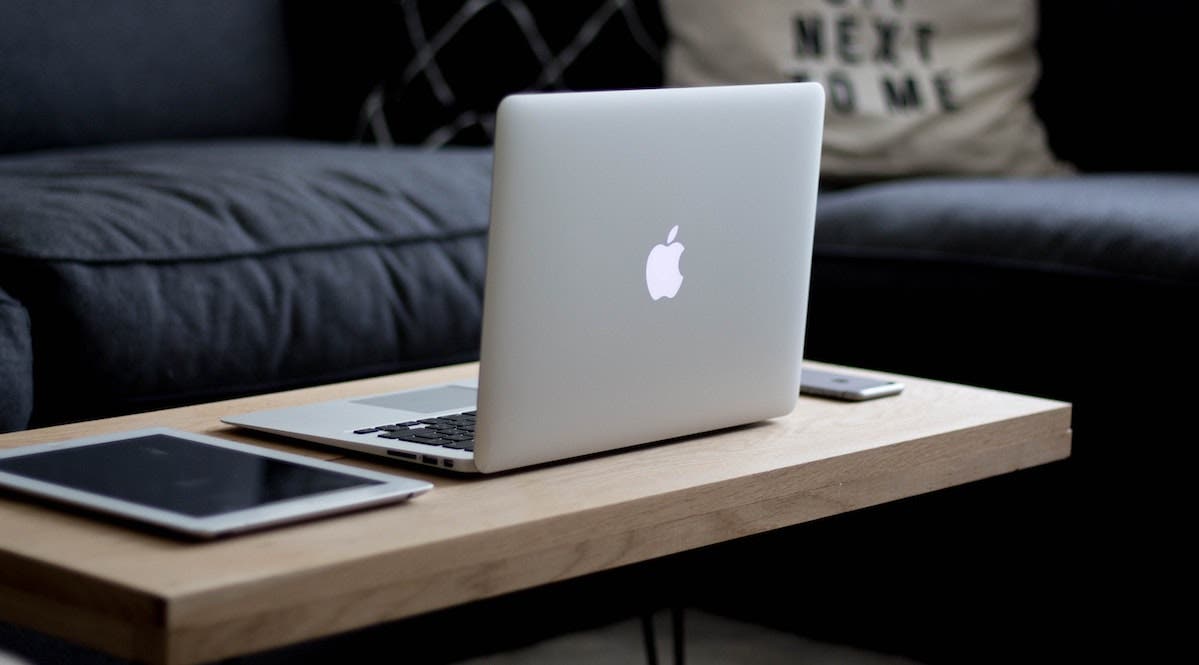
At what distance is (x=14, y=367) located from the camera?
1.27 metres

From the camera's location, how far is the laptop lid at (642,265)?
2.83ft

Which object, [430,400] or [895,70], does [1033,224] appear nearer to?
[895,70]

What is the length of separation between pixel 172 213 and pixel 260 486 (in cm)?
72

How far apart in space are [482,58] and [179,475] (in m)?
1.41

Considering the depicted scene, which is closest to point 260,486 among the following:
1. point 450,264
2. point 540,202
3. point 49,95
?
point 540,202

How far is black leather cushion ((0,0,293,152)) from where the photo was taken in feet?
6.31

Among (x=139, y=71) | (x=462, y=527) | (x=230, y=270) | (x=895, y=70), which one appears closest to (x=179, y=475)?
(x=462, y=527)

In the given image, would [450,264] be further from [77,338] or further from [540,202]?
[540,202]

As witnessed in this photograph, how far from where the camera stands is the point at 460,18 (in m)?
2.16

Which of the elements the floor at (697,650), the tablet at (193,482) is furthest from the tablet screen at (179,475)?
the floor at (697,650)

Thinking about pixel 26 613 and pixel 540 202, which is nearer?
pixel 26 613

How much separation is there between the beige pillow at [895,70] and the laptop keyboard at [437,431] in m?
1.18

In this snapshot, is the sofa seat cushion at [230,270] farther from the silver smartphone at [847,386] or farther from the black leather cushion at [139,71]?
the silver smartphone at [847,386]

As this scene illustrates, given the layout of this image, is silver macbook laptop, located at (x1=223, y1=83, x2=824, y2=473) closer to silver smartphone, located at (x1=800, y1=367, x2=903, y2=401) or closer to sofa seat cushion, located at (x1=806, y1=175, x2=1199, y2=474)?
silver smartphone, located at (x1=800, y1=367, x2=903, y2=401)
